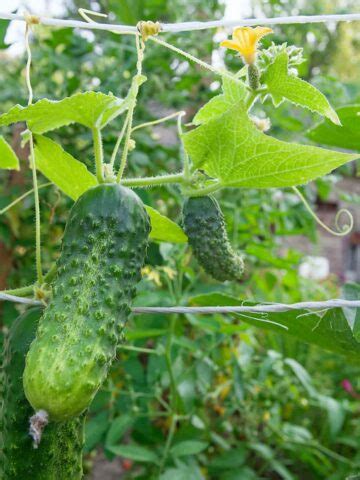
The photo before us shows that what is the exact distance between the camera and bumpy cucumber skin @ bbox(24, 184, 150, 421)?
62 cm

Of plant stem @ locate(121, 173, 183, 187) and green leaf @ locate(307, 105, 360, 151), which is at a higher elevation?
green leaf @ locate(307, 105, 360, 151)

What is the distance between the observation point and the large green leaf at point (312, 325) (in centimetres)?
87

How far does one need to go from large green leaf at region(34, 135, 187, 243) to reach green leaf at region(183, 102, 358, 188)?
12cm

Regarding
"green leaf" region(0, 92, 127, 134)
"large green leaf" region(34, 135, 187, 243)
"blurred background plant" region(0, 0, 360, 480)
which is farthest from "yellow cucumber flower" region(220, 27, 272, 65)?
"blurred background plant" region(0, 0, 360, 480)

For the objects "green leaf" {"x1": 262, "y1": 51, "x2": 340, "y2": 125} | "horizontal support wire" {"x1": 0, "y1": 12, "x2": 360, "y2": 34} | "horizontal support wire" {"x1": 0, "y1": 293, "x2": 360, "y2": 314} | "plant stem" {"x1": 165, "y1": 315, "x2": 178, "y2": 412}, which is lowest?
"plant stem" {"x1": 165, "y1": 315, "x2": 178, "y2": 412}

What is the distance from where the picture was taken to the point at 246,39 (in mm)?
764

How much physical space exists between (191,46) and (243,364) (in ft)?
3.35

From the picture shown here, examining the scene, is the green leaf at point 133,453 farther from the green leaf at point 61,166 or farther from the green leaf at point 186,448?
the green leaf at point 61,166

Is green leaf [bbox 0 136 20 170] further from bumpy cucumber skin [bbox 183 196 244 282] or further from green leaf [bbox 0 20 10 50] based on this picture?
green leaf [bbox 0 20 10 50]

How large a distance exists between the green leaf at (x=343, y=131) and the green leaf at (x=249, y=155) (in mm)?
236

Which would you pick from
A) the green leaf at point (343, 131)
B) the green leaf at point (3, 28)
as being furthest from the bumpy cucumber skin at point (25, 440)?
the green leaf at point (3, 28)

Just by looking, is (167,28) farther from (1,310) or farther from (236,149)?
(1,310)

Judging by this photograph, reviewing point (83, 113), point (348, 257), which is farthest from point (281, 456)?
point (348, 257)

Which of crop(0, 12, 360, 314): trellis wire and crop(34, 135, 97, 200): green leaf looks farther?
crop(34, 135, 97, 200): green leaf
